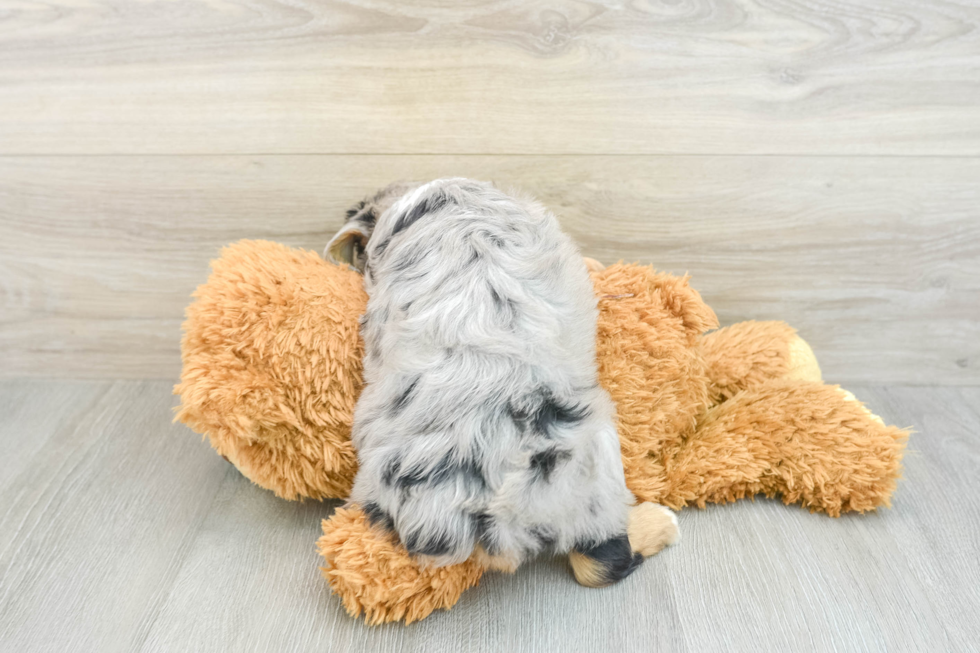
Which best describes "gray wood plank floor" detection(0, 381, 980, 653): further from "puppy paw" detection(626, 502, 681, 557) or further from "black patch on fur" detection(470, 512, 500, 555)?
"black patch on fur" detection(470, 512, 500, 555)

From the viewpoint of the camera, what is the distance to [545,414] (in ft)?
2.37

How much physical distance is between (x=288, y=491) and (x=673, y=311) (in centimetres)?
58

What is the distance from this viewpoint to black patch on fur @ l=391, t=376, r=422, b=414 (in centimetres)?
73

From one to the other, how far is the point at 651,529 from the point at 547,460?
0.78 feet

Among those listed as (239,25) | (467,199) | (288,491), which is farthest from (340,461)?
(239,25)

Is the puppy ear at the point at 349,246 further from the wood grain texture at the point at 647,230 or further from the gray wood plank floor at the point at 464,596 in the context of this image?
the gray wood plank floor at the point at 464,596

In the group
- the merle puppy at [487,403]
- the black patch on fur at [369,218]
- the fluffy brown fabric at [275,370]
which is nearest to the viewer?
the merle puppy at [487,403]

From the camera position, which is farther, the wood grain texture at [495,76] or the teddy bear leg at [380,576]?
the wood grain texture at [495,76]

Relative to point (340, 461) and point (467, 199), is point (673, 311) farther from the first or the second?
point (340, 461)

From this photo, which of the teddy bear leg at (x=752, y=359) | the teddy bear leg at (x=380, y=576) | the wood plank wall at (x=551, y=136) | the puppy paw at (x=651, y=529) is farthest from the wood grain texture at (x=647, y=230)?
the teddy bear leg at (x=380, y=576)

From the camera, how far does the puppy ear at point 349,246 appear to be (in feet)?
3.07

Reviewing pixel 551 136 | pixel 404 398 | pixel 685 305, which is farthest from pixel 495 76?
pixel 404 398

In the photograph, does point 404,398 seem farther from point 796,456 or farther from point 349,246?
point 796,456

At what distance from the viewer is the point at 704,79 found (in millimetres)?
1028
